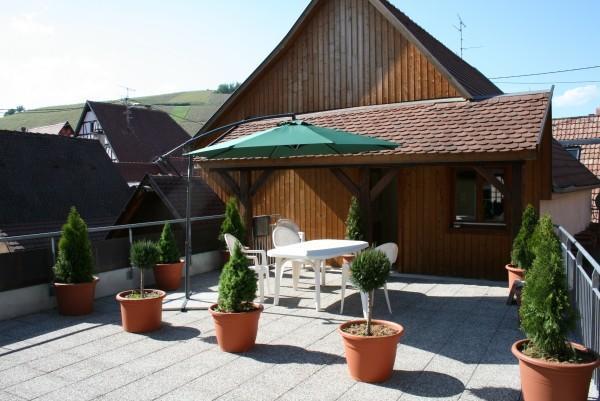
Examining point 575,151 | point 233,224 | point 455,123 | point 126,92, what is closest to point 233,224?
point 233,224

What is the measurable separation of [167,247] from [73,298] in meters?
2.03

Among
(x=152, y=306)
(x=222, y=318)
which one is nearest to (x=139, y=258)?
(x=152, y=306)

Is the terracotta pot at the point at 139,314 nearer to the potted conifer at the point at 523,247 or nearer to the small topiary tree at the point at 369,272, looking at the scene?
the small topiary tree at the point at 369,272

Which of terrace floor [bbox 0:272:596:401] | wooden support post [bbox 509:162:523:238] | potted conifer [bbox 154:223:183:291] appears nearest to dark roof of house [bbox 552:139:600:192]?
wooden support post [bbox 509:162:523:238]

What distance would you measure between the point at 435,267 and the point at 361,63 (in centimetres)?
452

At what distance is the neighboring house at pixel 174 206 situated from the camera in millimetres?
10414

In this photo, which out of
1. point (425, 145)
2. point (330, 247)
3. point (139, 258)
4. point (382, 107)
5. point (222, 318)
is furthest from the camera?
point (382, 107)

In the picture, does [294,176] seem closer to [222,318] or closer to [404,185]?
[404,185]

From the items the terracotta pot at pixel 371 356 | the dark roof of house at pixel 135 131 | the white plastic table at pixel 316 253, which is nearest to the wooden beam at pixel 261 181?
the white plastic table at pixel 316 253

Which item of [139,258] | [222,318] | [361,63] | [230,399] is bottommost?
[230,399]

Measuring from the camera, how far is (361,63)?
10953mm

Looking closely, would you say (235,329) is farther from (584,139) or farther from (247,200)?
(584,139)

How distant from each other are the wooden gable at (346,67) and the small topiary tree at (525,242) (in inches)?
123

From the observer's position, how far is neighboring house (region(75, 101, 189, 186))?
3436cm
